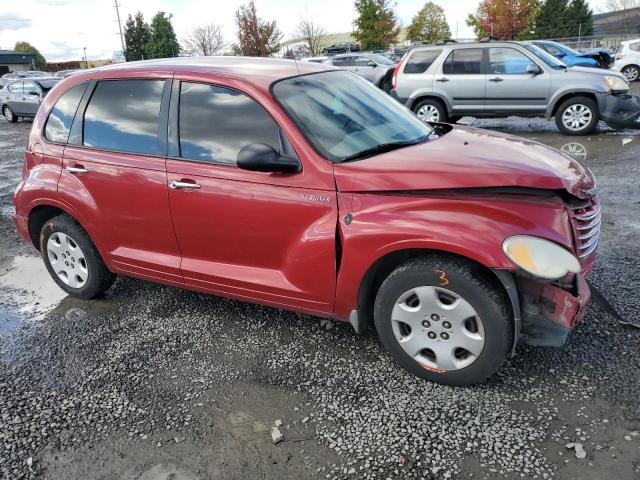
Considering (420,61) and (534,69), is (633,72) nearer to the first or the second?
(534,69)

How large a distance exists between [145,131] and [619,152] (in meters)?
8.18

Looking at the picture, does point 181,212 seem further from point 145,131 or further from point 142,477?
point 142,477

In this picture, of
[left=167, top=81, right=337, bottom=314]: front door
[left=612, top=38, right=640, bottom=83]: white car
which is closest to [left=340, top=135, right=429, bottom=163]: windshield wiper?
[left=167, top=81, right=337, bottom=314]: front door

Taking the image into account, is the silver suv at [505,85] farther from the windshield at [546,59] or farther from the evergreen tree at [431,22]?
the evergreen tree at [431,22]

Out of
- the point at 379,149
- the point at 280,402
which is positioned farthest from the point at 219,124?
the point at 280,402

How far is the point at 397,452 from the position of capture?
2.53 m

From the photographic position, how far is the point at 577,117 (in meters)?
10.3

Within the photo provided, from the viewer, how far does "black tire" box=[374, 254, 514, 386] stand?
106 inches

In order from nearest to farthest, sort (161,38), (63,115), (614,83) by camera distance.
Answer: (63,115), (614,83), (161,38)

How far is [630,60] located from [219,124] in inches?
825

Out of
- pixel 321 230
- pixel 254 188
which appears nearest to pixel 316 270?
pixel 321 230

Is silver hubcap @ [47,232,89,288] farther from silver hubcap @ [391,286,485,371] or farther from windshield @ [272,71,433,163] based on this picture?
silver hubcap @ [391,286,485,371]

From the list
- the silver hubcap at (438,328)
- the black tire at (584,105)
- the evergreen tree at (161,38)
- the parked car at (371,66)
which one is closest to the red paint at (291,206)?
the silver hubcap at (438,328)

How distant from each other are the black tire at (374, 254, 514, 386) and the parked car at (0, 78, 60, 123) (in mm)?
17804
